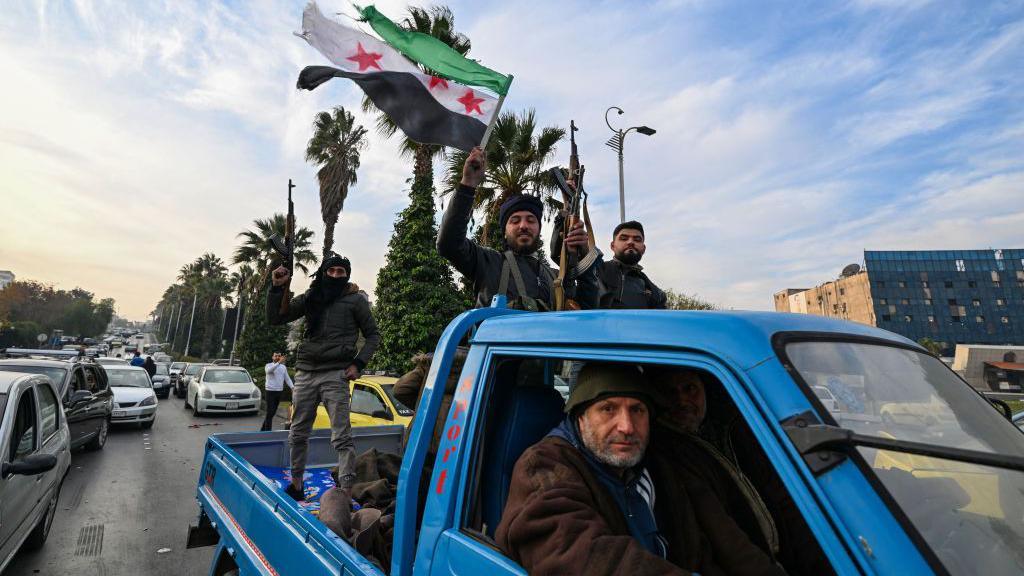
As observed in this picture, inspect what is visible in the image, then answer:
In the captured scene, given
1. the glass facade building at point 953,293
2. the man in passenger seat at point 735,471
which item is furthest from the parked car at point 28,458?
the glass facade building at point 953,293

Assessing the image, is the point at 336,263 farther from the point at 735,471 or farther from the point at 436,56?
the point at 735,471

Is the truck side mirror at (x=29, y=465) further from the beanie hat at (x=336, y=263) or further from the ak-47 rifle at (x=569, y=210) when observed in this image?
the ak-47 rifle at (x=569, y=210)

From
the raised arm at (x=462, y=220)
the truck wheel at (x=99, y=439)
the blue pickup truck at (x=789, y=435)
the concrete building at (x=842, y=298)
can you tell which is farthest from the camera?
the concrete building at (x=842, y=298)

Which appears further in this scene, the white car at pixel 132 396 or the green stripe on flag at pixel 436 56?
the white car at pixel 132 396

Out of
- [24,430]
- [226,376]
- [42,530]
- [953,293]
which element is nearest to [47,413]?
[24,430]

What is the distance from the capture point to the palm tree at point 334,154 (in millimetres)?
19266

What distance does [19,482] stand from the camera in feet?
12.1

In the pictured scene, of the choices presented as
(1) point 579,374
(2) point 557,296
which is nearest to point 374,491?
(2) point 557,296

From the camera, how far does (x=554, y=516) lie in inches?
47.5

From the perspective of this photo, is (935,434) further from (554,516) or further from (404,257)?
(404,257)

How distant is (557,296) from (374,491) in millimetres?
1677

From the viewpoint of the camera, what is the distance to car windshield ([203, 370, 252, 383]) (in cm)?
1526

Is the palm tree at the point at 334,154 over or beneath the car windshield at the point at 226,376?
over

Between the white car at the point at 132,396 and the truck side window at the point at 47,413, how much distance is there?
729 cm
